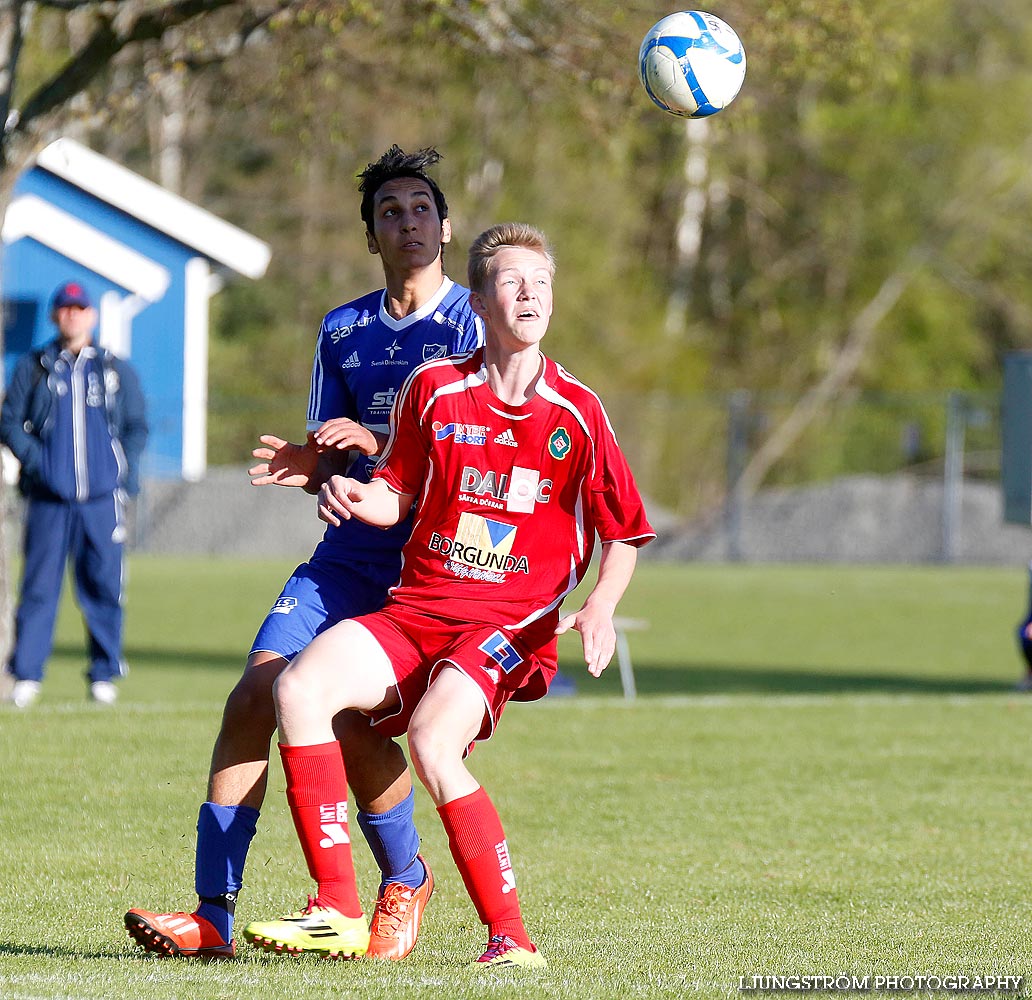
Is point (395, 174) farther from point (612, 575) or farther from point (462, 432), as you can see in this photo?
point (612, 575)

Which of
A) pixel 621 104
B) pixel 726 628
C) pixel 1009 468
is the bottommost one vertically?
pixel 726 628

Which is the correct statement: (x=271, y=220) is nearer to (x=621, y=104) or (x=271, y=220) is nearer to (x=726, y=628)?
(x=726, y=628)

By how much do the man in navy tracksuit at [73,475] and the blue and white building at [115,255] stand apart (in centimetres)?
1338

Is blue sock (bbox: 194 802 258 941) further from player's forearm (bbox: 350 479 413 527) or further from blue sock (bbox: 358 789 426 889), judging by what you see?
player's forearm (bbox: 350 479 413 527)

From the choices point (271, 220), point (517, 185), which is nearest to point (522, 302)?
point (517, 185)

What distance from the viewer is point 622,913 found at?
19.0ft

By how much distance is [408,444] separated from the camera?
5.05m

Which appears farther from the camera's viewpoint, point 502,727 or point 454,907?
point 502,727

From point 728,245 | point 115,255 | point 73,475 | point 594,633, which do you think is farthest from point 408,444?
point 728,245

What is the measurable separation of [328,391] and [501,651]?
1180mm

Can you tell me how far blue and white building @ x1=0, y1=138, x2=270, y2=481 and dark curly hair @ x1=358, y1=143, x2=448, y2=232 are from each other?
18.8m

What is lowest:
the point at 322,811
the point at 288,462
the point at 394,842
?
the point at 394,842

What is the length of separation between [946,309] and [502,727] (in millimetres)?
38612

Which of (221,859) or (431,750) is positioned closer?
(431,750)
